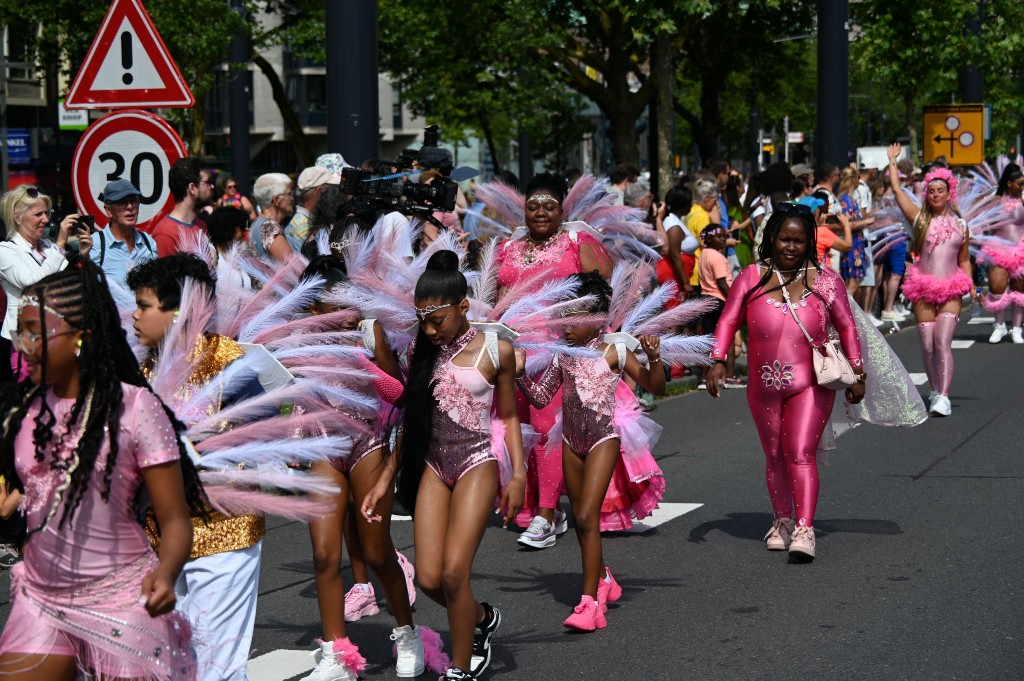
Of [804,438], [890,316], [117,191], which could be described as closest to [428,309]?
[804,438]

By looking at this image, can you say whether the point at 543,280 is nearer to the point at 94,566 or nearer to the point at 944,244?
the point at 94,566

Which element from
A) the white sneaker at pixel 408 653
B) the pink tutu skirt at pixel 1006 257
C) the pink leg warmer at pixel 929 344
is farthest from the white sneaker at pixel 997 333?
the white sneaker at pixel 408 653

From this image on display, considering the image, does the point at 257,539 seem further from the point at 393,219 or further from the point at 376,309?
the point at 393,219

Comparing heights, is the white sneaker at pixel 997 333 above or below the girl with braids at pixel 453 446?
below

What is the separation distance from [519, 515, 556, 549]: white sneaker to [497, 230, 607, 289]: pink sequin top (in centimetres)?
134

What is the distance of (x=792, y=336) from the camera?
8.06m

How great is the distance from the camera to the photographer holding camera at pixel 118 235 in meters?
8.68

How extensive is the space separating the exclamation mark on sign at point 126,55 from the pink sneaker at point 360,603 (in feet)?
12.2

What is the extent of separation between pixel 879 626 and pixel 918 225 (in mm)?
6789

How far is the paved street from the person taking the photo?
20.1 ft

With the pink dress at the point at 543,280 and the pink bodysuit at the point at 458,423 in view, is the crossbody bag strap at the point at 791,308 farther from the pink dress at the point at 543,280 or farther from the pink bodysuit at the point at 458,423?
the pink bodysuit at the point at 458,423

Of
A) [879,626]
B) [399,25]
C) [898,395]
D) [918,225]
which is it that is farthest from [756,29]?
[879,626]

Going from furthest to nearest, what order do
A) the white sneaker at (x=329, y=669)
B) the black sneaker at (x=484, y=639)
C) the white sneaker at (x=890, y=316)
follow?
the white sneaker at (x=890, y=316) < the black sneaker at (x=484, y=639) < the white sneaker at (x=329, y=669)

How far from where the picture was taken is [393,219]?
280 inches
